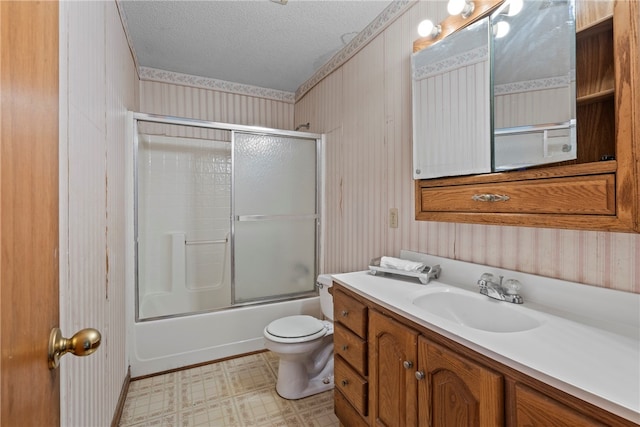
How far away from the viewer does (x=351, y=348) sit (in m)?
1.47

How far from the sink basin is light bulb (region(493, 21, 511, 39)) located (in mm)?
1069

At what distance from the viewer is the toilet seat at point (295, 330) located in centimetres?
188

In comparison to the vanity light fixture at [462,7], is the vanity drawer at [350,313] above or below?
below

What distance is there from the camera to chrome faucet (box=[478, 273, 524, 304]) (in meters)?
1.19

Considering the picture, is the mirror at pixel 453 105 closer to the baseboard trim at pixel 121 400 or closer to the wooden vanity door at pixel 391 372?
the wooden vanity door at pixel 391 372

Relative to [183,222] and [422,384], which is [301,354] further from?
[183,222]

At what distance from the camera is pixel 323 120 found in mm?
2795

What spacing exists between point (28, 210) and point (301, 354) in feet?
5.61

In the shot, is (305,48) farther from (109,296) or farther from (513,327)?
(513,327)

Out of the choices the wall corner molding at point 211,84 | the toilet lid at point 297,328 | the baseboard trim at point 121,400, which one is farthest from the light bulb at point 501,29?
the baseboard trim at point 121,400

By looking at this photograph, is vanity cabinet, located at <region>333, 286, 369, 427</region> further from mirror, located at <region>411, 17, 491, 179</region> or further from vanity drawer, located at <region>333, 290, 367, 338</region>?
mirror, located at <region>411, 17, 491, 179</region>

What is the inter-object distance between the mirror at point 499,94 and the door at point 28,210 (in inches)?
53.5

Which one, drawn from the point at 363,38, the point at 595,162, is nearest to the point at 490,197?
the point at 595,162

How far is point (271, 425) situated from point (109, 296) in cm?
111
